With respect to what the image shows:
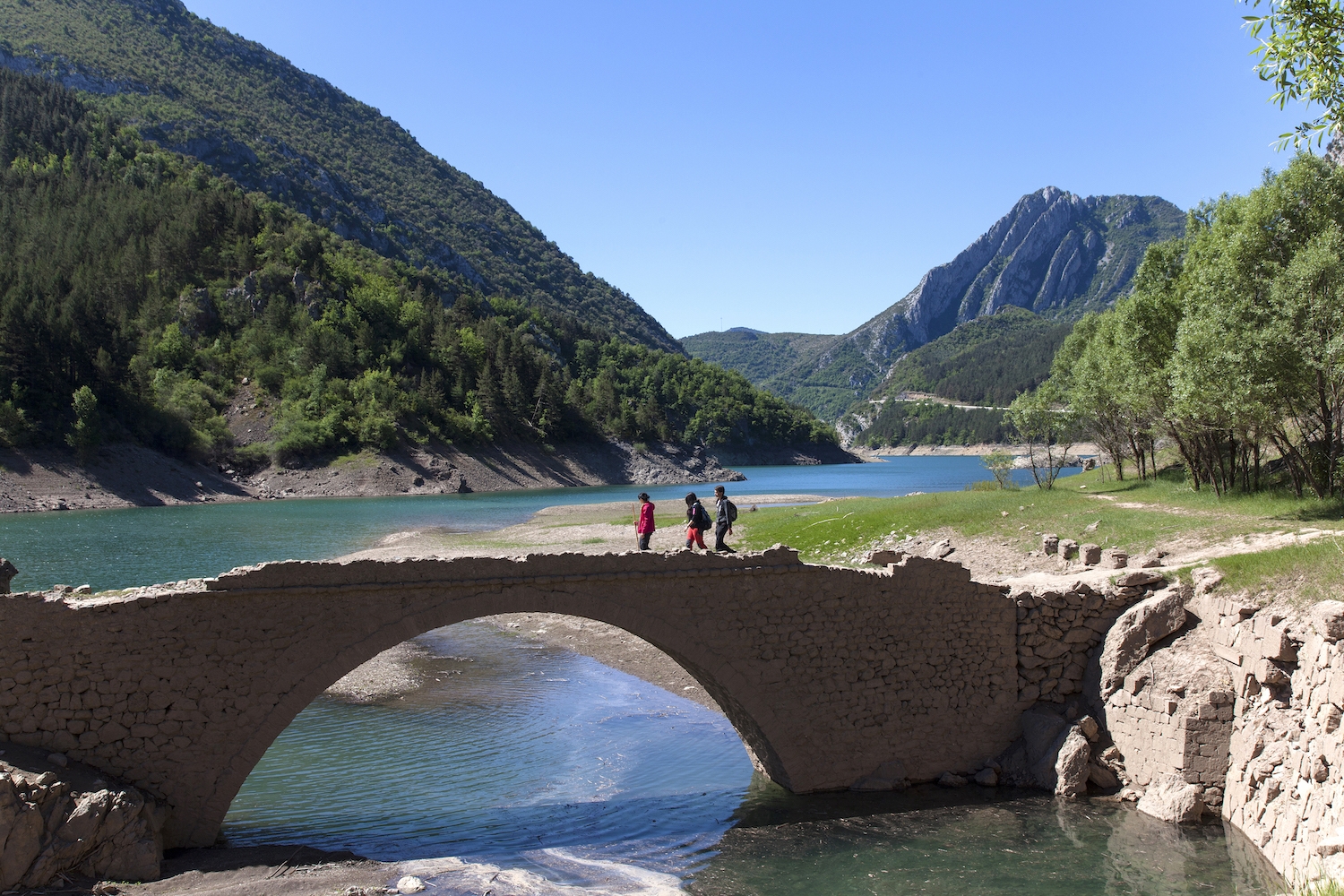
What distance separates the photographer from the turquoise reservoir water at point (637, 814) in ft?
38.0

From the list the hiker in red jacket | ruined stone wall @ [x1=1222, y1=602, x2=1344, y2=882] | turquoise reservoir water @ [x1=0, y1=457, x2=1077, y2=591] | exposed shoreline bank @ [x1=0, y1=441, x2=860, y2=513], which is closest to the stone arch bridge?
the hiker in red jacket

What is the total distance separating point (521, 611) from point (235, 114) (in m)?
180

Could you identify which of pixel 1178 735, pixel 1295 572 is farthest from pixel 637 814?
pixel 1295 572

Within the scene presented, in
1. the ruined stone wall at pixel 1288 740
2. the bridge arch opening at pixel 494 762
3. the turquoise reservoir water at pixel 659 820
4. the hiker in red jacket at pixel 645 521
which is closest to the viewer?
the ruined stone wall at pixel 1288 740

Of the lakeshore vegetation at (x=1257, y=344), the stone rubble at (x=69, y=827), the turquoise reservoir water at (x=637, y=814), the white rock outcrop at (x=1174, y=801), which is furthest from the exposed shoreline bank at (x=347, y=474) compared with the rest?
the white rock outcrop at (x=1174, y=801)

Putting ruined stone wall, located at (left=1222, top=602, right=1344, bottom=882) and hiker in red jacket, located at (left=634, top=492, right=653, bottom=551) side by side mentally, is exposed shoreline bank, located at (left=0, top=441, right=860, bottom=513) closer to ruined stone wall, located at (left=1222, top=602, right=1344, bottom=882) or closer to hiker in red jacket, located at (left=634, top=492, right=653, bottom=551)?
hiker in red jacket, located at (left=634, top=492, right=653, bottom=551)

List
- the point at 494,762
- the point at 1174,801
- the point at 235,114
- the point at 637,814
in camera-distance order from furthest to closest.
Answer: the point at 235,114 < the point at 494,762 < the point at 637,814 < the point at 1174,801

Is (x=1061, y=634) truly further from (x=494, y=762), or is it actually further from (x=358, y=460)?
(x=358, y=460)

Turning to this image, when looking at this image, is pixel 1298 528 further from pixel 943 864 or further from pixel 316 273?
pixel 316 273

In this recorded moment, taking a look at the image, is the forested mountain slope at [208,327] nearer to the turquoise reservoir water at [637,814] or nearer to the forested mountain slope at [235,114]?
the forested mountain slope at [235,114]

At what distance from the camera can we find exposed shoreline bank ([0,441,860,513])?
62625 millimetres

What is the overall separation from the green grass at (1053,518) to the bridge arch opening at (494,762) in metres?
9.35

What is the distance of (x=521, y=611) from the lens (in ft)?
43.5

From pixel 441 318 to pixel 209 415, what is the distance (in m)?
41.2
